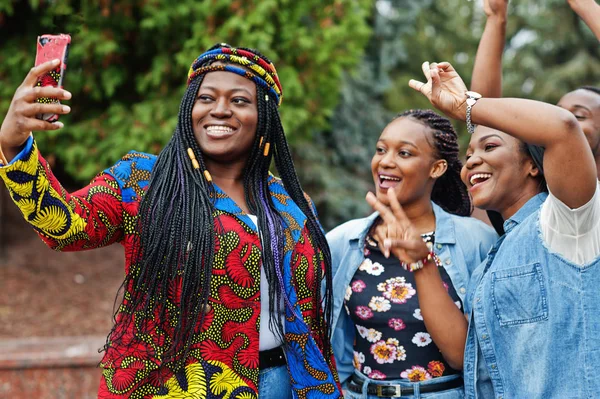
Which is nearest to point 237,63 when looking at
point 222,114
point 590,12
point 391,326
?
point 222,114

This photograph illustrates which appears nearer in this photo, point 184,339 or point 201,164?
point 184,339

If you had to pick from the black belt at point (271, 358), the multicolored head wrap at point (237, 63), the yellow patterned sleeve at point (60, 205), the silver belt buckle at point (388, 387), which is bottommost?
the silver belt buckle at point (388, 387)

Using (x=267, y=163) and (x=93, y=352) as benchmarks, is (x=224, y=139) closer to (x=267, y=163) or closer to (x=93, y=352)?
(x=267, y=163)

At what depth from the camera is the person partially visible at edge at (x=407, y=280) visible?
9.32 feet

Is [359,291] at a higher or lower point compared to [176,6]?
lower

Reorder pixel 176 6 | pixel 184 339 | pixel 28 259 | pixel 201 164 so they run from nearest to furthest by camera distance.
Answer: pixel 184 339 < pixel 201 164 < pixel 176 6 < pixel 28 259

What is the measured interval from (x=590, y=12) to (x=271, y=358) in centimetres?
191

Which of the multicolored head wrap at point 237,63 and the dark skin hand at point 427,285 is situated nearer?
the dark skin hand at point 427,285

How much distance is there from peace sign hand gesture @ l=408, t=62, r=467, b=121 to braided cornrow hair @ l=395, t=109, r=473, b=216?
65cm

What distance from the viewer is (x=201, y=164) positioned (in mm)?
2811

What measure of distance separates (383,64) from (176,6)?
560 centimetres

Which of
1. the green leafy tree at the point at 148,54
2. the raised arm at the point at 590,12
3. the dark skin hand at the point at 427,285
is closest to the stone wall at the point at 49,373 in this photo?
the green leafy tree at the point at 148,54

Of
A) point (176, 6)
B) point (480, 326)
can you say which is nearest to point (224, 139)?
point (480, 326)

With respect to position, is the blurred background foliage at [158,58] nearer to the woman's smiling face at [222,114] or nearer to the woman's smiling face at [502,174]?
the woman's smiling face at [222,114]
